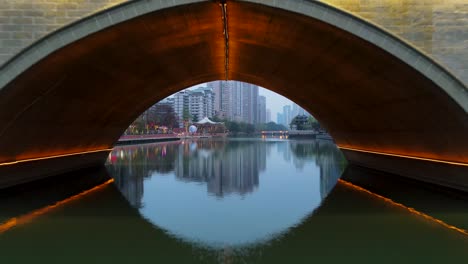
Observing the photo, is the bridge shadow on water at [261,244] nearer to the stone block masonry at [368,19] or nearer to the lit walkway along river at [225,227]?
the lit walkway along river at [225,227]

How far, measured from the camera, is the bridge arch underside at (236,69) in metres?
13.4

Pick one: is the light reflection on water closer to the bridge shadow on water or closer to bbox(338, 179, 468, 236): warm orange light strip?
the bridge shadow on water

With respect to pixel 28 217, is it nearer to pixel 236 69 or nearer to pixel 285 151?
pixel 236 69

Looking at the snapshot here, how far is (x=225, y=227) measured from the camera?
11.5 m

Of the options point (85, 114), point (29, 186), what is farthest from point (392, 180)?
point (29, 186)

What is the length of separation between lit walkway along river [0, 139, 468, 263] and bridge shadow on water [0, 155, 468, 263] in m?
0.03

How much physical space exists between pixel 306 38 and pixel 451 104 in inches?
225

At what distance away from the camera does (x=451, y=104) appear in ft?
42.1

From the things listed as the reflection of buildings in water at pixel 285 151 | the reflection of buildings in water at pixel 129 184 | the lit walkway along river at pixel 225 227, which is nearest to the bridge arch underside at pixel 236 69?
the lit walkway along river at pixel 225 227

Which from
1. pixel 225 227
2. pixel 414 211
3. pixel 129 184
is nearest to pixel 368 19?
pixel 414 211

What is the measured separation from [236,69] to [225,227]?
17346 mm

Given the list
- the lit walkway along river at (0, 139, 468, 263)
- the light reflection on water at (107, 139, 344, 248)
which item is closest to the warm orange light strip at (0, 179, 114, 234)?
the lit walkway along river at (0, 139, 468, 263)

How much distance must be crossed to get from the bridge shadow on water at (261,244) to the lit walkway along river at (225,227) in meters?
0.03

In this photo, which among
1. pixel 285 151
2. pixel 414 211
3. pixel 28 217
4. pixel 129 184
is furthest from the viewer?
pixel 285 151
